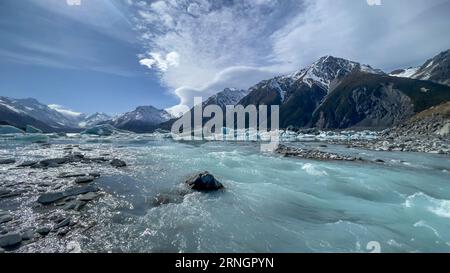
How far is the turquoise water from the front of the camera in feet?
27.9

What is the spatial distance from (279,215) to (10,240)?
1016 centimetres

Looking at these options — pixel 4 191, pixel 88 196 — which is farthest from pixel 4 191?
pixel 88 196

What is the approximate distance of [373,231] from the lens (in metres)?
9.73

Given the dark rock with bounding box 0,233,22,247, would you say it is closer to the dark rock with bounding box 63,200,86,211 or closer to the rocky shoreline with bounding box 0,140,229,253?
the rocky shoreline with bounding box 0,140,229,253

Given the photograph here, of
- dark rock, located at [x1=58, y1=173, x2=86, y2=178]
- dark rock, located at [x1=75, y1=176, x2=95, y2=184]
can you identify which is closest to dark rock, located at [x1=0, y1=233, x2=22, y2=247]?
dark rock, located at [x1=75, y1=176, x2=95, y2=184]

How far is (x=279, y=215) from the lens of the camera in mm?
A: 11516

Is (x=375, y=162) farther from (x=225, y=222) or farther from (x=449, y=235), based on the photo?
(x=225, y=222)

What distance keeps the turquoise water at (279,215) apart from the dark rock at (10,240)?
6.13ft

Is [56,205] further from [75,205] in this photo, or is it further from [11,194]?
[11,194]

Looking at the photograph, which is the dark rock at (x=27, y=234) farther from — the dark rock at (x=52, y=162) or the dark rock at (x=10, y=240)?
the dark rock at (x=52, y=162)

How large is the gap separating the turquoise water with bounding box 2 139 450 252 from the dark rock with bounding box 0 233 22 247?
187 cm

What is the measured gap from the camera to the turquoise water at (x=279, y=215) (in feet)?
27.9
